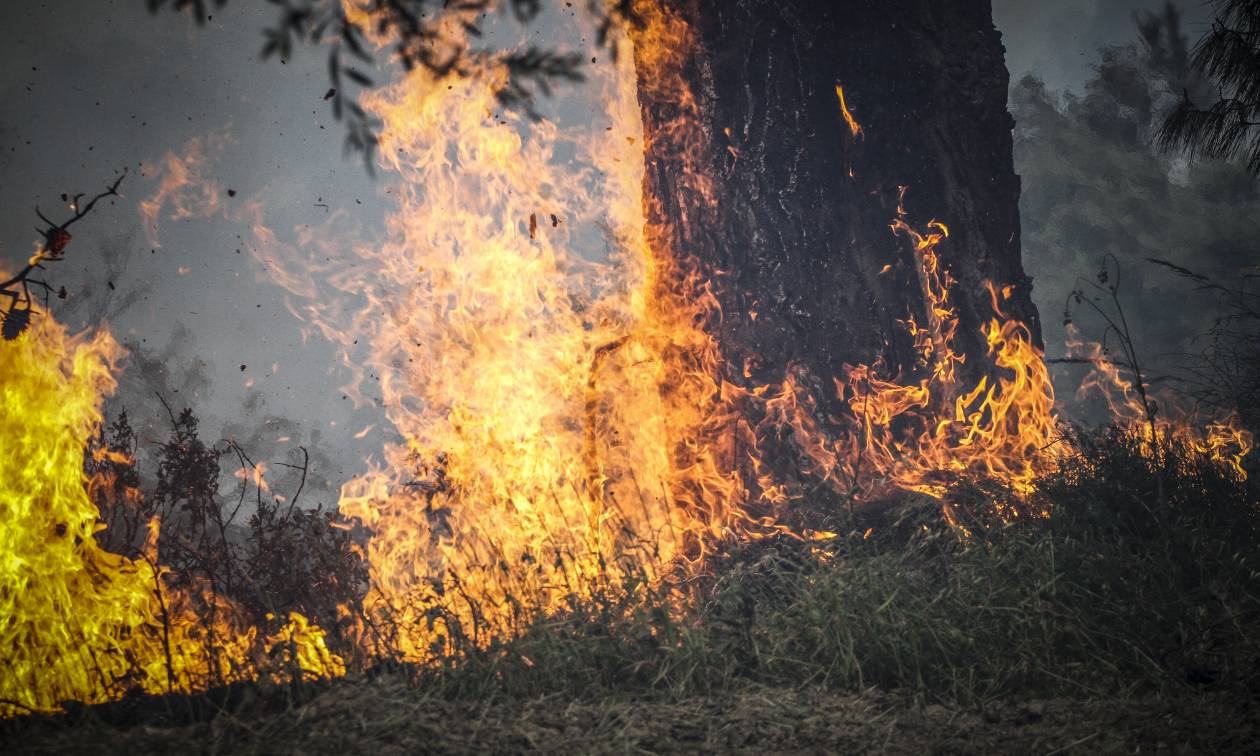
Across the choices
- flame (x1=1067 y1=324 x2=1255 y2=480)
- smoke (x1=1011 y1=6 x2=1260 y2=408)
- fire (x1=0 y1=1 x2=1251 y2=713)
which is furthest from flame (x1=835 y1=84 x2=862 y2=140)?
smoke (x1=1011 y1=6 x2=1260 y2=408)

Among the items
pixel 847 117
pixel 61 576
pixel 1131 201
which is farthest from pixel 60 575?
pixel 1131 201

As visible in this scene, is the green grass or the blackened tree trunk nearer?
the green grass

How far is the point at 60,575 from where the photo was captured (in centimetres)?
448

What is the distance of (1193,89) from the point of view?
2425cm

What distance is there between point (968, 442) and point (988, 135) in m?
2.54

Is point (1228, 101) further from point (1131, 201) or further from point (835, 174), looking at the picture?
point (1131, 201)

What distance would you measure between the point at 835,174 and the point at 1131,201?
22.2 metres

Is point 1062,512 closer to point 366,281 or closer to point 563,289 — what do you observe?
point 563,289

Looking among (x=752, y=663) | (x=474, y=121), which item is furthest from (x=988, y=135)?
(x=752, y=663)

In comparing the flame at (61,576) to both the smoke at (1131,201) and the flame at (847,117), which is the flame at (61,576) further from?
the smoke at (1131,201)

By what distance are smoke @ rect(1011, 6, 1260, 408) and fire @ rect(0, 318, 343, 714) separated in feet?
73.2

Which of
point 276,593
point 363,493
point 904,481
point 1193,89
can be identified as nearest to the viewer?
point 904,481

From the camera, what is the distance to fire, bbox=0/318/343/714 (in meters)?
4.23

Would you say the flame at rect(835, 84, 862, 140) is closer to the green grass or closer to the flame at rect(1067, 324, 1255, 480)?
the flame at rect(1067, 324, 1255, 480)
